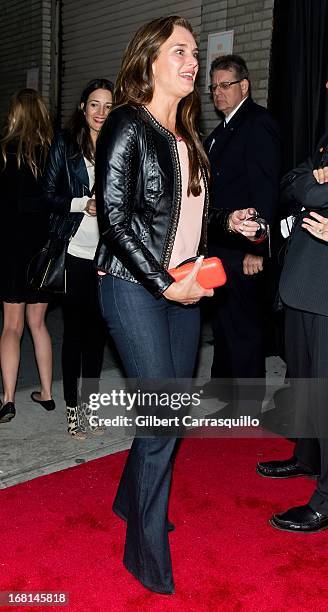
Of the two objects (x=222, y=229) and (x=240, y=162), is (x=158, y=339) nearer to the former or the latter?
(x=222, y=229)

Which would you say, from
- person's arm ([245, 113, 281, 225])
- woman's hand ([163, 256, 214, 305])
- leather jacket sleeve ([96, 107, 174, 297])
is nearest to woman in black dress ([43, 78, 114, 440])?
person's arm ([245, 113, 281, 225])

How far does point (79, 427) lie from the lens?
4027 millimetres

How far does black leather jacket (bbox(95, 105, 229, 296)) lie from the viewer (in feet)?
7.13

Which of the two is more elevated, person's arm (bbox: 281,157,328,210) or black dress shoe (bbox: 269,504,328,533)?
person's arm (bbox: 281,157,328,210)

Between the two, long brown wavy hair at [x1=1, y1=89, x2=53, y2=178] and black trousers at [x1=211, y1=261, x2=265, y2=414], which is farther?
black trousers at [x1=211, y1=261, x2=265, y2=414]

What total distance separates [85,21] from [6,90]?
272 centimetres

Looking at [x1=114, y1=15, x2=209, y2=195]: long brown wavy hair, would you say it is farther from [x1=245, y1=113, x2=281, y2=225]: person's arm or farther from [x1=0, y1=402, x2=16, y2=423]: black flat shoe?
[x1=0, y1=402, x2=16, y2=423]: black flat shoe

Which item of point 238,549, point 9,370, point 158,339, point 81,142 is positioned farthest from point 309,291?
point 9,370

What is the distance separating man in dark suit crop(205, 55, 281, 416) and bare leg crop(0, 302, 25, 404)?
1.32 metres

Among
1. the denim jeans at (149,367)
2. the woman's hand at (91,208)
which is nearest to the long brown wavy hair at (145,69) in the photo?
the denim jeans at (149,367)

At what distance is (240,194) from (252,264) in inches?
17.8

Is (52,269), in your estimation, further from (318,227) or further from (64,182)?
(318,227)

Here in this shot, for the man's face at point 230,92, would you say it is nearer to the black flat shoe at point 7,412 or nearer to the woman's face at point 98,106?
the woman's face at point 98,106

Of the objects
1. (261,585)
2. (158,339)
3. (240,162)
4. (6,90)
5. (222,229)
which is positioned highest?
(6,90)
